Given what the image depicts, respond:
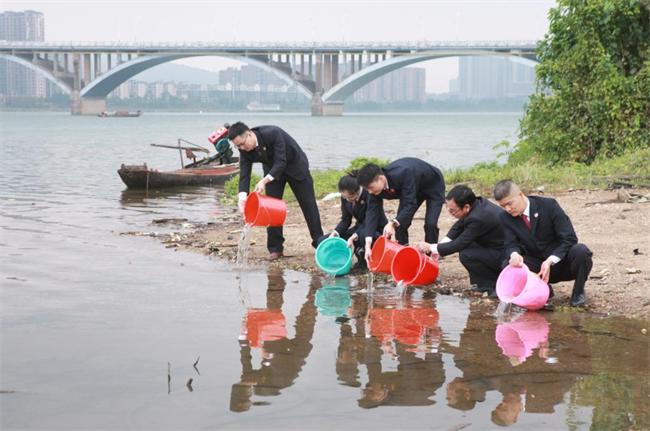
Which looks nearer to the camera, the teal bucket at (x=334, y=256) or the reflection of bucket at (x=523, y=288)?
the reflection of bucket at (x=523, y=288)

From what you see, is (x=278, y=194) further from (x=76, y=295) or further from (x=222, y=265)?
(x=76, y=295)

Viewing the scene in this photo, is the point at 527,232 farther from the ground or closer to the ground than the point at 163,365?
farther from the ground

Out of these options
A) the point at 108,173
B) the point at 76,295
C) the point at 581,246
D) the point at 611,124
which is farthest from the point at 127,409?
the point at 108,173

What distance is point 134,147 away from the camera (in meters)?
44.5

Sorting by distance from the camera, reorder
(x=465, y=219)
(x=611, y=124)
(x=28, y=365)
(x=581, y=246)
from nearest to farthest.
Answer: (x=28, y=365), (x=581, y=246), (x=465, y=219), (x=611, y=124)

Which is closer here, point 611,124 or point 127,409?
point 127,409

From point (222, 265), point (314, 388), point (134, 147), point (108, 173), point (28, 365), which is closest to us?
point (314, 388)

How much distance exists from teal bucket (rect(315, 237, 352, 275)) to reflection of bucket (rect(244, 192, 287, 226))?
604mm

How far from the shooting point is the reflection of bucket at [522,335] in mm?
5406

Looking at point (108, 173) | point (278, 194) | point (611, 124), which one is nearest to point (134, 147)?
point (108, 173)

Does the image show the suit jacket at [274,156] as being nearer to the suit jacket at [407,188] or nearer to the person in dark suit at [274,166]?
the person in dark suit at [274,166]

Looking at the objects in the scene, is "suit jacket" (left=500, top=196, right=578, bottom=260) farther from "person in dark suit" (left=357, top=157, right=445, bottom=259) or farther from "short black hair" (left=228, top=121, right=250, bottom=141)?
"short black hair" (left=228, top=121, right=250, bottom=141)

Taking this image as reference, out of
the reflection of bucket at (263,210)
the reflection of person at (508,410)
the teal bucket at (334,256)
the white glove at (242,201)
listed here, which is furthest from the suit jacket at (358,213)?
the reflection of person at (508,410)

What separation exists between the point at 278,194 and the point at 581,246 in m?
3.41
